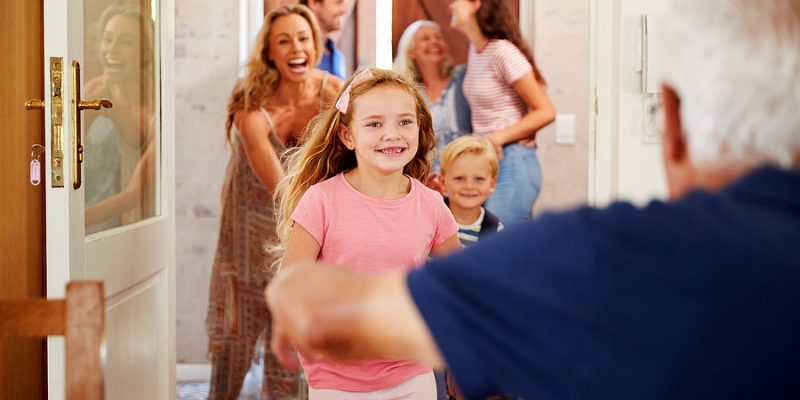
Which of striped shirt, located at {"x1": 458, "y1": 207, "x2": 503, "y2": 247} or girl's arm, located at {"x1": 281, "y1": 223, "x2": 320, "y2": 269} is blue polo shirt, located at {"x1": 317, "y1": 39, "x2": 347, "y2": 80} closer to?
striped shirt, located at {"x1": 458, "y1": 207, "x2": 503, "y2": 247}

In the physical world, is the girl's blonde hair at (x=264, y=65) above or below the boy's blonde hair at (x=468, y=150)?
above

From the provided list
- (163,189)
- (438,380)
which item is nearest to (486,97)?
(438,380)

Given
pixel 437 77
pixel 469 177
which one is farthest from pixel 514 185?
pixel 437 77

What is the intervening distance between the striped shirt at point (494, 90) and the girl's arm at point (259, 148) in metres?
0.88

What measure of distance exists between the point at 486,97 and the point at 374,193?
6.19 ft

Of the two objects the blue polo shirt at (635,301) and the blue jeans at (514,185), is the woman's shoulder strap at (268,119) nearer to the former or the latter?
the blue jeans at (514,185)

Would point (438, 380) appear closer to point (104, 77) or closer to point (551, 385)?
point (104, 77)

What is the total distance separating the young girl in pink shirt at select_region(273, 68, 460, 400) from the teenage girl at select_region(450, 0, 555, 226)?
160cm

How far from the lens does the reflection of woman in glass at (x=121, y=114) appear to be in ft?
7.74

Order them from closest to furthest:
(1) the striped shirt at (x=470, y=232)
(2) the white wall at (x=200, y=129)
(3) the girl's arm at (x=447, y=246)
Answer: (3) the girl's arm at (x=447, y=246) → (1) the striped shirt at (x=470, y=232) → (2) the white wall at (x=200, y=129)

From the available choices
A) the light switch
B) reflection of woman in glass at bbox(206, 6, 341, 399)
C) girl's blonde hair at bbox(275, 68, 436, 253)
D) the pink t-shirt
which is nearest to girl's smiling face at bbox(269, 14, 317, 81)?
reflection of woman in glass at bbox(206, 6, 341, 399)

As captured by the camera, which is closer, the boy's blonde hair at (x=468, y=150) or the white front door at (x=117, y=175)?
the white front door at (x=117, y=175)

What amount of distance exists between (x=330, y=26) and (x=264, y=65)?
1.13ft

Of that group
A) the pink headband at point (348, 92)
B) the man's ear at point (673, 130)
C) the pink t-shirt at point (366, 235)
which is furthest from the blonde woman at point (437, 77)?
the man's ear at point (673, 130)
